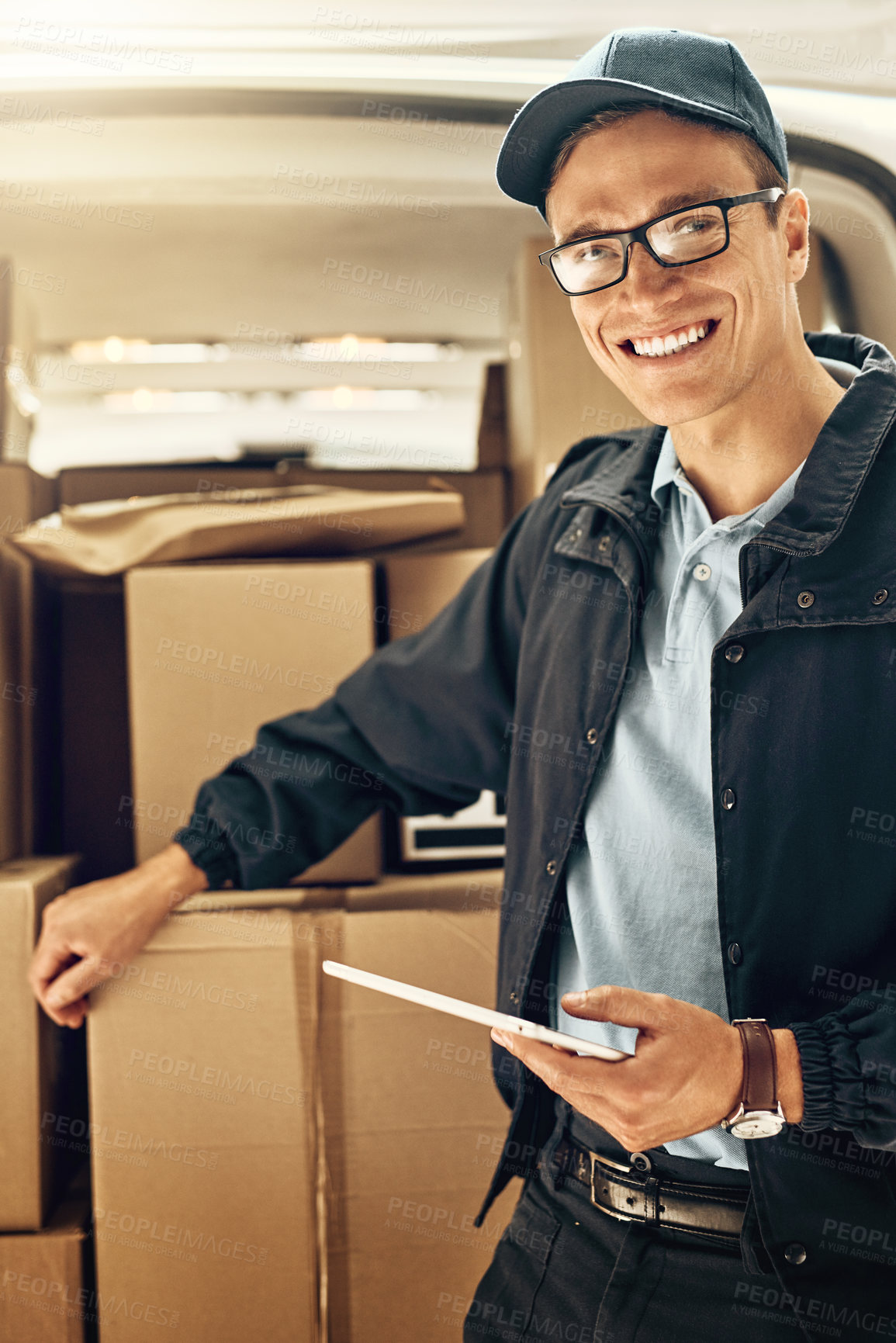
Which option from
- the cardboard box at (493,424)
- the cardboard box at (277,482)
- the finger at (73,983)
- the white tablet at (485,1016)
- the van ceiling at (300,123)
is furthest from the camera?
the cardboard box at (493,424)

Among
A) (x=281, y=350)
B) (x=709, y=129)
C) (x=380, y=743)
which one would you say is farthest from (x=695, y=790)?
(x=281, y=350)

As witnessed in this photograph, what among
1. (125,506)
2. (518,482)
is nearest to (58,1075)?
(125,506)

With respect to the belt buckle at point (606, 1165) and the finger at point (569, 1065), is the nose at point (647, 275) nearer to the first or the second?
the finger at point (569, 1065)

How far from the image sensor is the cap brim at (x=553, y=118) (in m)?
0.98

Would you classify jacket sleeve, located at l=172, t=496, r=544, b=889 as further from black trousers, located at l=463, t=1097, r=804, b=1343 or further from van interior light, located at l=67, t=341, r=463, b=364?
van interior light, located at l=67, t=341, r=463, b=364

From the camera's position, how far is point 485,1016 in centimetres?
78

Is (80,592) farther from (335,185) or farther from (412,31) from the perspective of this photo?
(412,31)

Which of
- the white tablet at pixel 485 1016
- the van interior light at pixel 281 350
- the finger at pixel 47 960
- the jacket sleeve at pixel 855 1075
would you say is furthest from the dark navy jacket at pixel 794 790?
the van interior light at pixel 281 350

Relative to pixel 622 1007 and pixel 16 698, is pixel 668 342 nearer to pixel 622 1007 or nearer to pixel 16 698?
pixel 622 1007

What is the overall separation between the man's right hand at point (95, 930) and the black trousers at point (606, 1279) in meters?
0.56

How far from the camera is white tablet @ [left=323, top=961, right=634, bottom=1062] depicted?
78cm

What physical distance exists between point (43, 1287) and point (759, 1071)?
1018mm

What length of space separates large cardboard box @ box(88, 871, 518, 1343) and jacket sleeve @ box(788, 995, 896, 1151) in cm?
55

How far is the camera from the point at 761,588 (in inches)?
38.9
